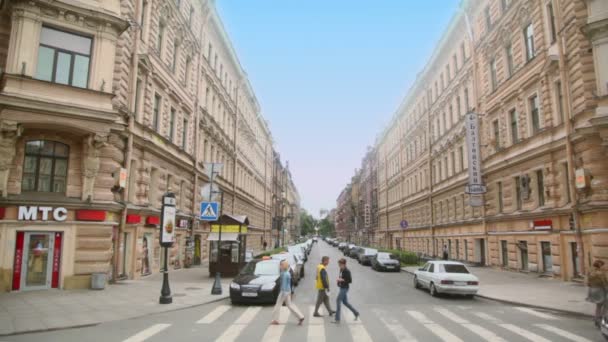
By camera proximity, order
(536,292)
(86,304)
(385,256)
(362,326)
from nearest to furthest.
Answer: (362,326)
(86,304)
(536,292)
(385,256)

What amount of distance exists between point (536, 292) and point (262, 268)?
10.3 metres

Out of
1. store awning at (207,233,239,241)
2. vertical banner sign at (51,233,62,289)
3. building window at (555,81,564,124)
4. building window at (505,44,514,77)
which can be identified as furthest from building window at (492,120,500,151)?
vertical banner sign at (51,233,62,289)

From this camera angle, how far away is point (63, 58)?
1575cm

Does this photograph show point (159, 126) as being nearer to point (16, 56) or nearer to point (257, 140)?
point (16, 56)

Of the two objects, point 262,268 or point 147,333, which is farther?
point 262,268

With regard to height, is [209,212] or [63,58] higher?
[63,58]

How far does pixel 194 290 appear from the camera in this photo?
53.7 feet

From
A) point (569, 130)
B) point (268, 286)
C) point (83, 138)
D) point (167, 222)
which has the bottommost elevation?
point (268, 286)

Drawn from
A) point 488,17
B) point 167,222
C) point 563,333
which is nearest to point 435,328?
point 563,333

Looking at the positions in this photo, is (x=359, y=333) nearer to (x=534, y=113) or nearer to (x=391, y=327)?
(x=391, y=327)

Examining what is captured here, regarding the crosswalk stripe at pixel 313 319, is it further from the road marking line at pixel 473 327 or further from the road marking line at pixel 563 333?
the road marking line at pixel 563 333

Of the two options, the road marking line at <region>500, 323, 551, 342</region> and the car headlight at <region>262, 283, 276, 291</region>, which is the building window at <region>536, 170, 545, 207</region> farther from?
the car headlight at <region>262, 283, 276, 291</region>

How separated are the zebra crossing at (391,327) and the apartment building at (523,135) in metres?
7.96

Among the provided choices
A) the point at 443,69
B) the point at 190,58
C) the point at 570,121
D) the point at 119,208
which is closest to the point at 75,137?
the point at 119,208
